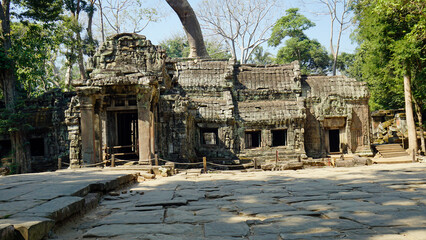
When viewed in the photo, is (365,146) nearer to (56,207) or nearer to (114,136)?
(114,136)

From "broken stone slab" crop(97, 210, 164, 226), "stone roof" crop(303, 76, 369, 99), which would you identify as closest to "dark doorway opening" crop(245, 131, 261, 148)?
"stone roof" crop(303, 76, 369, 99)

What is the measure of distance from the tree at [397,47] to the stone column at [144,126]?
11.1 metres

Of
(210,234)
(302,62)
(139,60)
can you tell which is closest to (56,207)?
(210,234)

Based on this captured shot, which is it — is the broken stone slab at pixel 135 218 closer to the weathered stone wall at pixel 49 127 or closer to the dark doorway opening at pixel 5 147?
the weathered stone wall at pixel 49 127

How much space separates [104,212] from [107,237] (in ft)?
4.87

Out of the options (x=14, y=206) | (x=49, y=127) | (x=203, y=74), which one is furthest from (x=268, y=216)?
(x=49, y=127)

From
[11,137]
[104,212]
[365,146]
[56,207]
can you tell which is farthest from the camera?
[365,146]

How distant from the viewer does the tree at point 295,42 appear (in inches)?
1405

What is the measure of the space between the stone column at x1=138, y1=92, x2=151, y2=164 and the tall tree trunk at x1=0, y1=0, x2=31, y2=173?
32.9ft

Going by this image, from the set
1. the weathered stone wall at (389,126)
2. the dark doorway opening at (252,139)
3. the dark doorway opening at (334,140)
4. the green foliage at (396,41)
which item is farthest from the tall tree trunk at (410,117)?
the dark doorway opening at (252,139)

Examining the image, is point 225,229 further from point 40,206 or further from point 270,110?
point 270,110

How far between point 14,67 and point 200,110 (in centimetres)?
1083

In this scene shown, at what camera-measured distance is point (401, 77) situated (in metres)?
19.8

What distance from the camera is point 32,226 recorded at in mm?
2857
